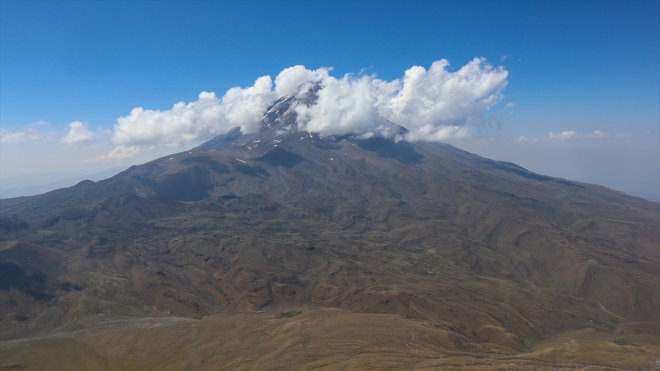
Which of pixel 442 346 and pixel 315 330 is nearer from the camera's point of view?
pixel 442 346

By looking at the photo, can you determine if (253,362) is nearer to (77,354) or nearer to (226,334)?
(226,334)

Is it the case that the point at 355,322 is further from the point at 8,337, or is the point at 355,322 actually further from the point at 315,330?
the point at 8,337

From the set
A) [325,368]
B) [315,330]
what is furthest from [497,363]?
[315,330]


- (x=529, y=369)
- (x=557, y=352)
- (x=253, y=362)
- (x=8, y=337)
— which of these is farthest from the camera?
(x=8, y=337)

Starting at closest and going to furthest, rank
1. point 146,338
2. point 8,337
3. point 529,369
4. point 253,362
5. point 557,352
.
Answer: point 529,369 < point 253,362 < point 557,352 < point 146,338 < point 8,337

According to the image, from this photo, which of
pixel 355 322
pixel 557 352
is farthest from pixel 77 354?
pixel 557 352

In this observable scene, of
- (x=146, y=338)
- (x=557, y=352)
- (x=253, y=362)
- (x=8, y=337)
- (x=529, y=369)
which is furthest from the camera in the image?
(x=8, y=337)

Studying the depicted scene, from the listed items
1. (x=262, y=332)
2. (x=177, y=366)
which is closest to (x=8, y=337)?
(x=177, y=366)

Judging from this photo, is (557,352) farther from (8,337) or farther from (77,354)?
(8,337)

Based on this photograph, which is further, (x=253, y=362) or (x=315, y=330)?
(x=315, y=330)
